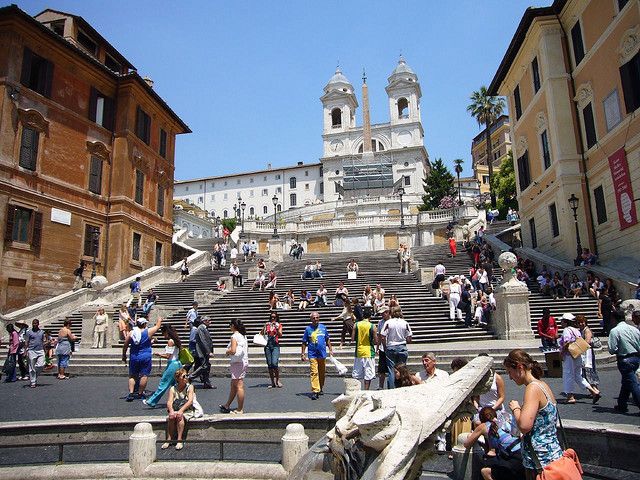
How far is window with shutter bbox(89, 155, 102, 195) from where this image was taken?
92.5ft

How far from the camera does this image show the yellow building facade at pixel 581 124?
61.0ft

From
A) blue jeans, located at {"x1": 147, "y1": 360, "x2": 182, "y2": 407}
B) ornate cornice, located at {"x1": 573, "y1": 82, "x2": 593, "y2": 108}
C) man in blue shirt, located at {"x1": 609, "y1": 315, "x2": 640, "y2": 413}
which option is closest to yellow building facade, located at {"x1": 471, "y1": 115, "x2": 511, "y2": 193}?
ornate cornice, located at {"x1": 573, "y1": 82, "x2": 593, "y2": 108}

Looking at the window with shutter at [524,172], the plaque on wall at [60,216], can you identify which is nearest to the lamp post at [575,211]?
the window with shutter at [524,172]

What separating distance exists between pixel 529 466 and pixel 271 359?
25.8 ft

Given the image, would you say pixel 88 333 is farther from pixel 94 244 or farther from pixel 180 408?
pixel 180 408

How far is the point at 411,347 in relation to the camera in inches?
571

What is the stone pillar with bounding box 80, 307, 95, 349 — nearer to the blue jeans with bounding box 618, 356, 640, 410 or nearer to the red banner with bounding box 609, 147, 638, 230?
the blue jeans with bounding box 618, 356, 640, 410

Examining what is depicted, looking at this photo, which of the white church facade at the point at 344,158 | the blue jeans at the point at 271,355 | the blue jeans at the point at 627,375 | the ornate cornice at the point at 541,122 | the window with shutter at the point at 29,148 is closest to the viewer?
the blue jeans at the point at 627,375

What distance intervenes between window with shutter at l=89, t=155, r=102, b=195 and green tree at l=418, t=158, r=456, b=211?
42.1 metres

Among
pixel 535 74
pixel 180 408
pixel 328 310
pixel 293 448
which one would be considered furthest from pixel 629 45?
pixel 180 408

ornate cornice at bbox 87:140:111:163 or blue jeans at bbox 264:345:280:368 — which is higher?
ornate cornice at bbox 87:140:111:163

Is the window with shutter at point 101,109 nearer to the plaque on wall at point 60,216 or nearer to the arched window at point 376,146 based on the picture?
the plaque on wall at point 60,216

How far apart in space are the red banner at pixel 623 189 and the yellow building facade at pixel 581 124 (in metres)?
0.04

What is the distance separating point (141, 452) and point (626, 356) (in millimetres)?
7021
